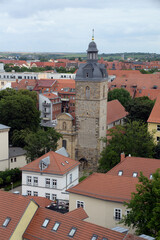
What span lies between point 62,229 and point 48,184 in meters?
14.6

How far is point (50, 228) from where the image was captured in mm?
22312

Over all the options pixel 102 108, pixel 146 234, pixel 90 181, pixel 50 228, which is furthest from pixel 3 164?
pixel 146 234

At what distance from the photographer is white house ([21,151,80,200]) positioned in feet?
118

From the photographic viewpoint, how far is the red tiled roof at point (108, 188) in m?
28.0

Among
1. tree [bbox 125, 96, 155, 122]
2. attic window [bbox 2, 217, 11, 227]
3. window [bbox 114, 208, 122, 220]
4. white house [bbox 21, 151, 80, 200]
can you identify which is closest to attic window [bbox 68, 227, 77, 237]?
attic window [bbox 2, 217, 11, 227]

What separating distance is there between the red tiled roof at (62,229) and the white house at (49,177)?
1207cm

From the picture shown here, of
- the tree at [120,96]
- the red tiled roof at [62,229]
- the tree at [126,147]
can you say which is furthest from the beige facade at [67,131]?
the tree at [120,96]

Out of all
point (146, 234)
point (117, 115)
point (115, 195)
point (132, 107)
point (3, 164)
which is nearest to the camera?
point (146, 234)

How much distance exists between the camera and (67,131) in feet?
165

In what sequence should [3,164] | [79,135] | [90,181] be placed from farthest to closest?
1. [79,135]
2. [3,164]
3. [90,181]

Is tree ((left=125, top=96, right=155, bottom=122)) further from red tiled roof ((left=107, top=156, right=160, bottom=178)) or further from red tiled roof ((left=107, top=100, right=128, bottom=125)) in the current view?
red tiled roof ((left=107, top=156, right=160, bottom=178))

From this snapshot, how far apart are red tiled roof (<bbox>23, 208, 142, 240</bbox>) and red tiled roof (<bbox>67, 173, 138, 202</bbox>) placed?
20.2 ft

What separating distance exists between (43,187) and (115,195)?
1103 cm

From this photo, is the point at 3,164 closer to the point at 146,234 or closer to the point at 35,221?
the point at 35,221
